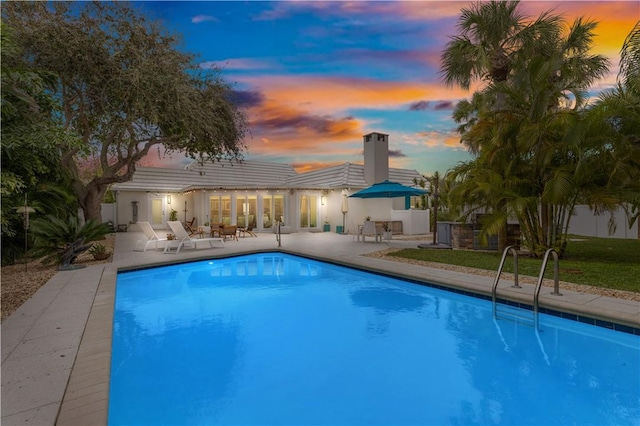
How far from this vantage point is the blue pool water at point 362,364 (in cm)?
339

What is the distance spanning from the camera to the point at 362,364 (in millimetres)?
4375

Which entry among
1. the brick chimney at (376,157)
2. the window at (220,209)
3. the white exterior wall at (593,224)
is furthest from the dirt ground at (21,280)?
the white exterior wall at (593,224)

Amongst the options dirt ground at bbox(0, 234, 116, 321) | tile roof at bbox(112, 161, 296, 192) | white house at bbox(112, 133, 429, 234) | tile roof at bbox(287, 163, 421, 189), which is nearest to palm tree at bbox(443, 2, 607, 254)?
white house at bbox(112, 133, 429, 234)

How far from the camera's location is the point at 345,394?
3701 millimetres

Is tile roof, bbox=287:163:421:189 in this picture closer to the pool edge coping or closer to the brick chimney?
the brick chimney

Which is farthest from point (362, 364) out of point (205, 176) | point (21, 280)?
point (205, 176)

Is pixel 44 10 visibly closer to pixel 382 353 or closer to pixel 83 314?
pixel 83 314

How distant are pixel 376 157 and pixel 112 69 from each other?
13490 millimetres

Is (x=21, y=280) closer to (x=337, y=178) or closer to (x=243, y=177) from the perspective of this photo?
(x=337, y=178)

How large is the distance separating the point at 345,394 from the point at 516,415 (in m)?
1.65

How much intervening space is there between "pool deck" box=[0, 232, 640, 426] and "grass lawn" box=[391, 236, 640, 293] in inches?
51.5

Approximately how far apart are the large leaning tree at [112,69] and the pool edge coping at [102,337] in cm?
539

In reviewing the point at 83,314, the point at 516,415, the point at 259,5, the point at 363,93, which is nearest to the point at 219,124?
the point at 259,5

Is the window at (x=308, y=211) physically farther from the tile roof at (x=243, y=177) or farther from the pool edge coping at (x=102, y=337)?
the pool edge coping at (x=102, y=337)
